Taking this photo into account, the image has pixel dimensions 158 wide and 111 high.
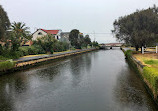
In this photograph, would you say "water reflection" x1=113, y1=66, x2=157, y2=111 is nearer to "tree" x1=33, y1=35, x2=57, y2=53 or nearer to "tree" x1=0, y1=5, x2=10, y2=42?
"tree" x1=0, y1=5, x2=10, y2=42

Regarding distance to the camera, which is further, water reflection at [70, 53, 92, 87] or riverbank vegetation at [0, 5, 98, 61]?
riverbank vegetation at [0, 5, 98, 61]

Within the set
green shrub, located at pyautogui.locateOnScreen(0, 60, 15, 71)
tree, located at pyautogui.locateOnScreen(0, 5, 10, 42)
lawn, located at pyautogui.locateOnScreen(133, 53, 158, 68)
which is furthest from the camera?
tree, located at pyautogui.locateOnScreen(0, 5, 10, 42)

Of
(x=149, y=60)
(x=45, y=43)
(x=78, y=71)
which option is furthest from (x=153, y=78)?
(x=45, y=43)

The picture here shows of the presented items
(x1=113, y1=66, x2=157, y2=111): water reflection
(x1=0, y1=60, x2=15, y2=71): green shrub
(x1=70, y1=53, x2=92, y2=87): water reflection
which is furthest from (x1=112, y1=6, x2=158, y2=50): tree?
(x1=0, y1=60, x2=15, y2=71): green shrub

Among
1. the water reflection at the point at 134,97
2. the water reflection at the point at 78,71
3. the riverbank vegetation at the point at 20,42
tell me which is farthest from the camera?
the riverbank vegetation at the point at 20,42

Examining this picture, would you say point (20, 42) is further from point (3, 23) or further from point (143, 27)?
point (143, 27)

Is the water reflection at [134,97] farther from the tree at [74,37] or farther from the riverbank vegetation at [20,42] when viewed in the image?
the tree at [74,37]

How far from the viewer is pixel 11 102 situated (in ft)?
35.7

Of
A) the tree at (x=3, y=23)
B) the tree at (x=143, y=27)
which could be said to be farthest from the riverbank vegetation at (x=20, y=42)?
the tree at (x=143, y=27)

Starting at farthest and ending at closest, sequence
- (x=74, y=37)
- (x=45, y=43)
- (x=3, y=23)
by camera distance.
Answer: (x=74, y=37) < (x=45, y=43) < (x=3, y=23)

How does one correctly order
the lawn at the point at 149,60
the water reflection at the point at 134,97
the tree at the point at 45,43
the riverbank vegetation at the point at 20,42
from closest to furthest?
the water reflection at the point at 134,97 → the lawn at the point at 149,60 → the riverbank vegetation at the point at 20,42 → the tree at the point at 45,43

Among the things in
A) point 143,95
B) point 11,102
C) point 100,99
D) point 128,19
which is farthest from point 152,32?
point 11,102

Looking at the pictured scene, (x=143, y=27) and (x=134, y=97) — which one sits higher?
(x=143, y=27)

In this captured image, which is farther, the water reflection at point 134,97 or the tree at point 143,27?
the tree at point 143,27
